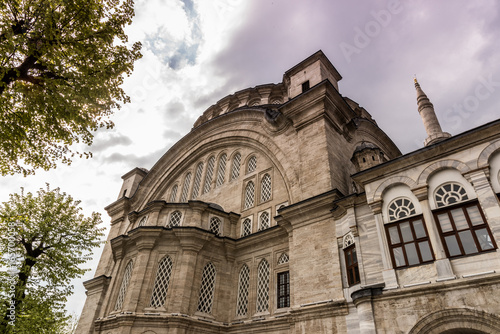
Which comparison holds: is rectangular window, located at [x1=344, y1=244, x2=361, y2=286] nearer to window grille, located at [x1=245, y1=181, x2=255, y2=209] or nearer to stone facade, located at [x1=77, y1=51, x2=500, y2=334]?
stone facade, located at [x1=77, y1=51, x2=500, y2=334]

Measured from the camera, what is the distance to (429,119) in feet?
77.8

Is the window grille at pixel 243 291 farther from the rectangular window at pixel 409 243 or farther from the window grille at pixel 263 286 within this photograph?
the rectangular window at pixel 409 243

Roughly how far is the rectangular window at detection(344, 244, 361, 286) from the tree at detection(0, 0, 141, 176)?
991 cm

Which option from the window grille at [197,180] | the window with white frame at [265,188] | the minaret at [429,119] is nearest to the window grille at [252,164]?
the window with white frame at [265,188]

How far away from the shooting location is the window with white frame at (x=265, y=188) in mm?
17902

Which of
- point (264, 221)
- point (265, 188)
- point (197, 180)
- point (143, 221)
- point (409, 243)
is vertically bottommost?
point (409, 243)

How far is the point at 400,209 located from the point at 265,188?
30.0 feet

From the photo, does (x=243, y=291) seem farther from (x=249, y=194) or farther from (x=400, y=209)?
(x=400, y=209)

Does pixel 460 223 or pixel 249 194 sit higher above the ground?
pixel 249 194

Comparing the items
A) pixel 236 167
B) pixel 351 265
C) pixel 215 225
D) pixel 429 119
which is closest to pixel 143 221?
pixel 215 225

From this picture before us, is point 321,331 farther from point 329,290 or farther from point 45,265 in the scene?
point 45,265

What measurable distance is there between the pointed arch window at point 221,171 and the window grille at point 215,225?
4213 millimetres

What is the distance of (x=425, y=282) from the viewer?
8.52 metres

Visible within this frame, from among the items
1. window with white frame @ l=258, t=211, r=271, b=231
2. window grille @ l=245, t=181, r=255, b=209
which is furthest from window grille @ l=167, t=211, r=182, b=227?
window with white frame @ l=258, t=211, r=271, b=231
